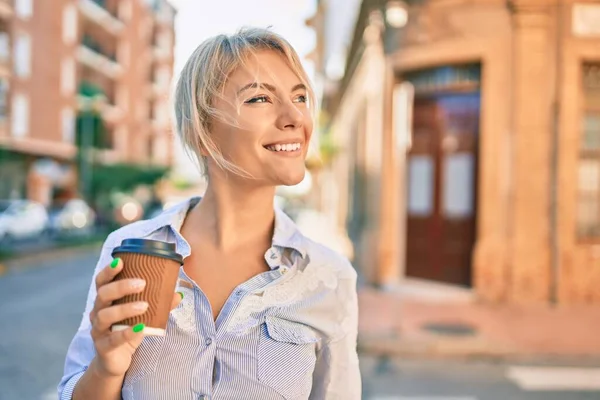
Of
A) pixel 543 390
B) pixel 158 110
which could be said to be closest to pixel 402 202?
pixel 543 390

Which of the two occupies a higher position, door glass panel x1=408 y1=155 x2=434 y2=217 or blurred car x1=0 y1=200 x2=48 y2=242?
door glass panel x1=408 y1=155 x2=434 y2=217

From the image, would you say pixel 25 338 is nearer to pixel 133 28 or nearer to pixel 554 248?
pixel 554 248

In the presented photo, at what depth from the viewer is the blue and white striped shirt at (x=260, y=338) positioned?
1471 millimetres

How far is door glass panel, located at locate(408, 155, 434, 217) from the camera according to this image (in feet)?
40.7

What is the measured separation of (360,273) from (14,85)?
26891mm

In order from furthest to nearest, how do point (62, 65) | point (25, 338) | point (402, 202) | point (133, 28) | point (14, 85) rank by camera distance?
point (133, 28) < point (62, 65) < point (14, 85) < point (402, 202) < point (25, 338)

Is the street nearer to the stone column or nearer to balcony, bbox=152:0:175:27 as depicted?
the stone column

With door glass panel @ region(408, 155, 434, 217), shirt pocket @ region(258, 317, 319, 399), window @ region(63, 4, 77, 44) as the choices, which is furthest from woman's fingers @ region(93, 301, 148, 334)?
window @ region(63, 4, 77, 44)

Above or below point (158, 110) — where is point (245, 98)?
below

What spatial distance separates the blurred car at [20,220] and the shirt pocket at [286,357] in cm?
2325

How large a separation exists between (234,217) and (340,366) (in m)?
0.49

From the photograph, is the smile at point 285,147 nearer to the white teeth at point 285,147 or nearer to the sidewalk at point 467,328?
the white teeth at point 285,147

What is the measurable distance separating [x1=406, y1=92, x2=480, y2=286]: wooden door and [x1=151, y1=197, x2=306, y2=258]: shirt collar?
10.6 m

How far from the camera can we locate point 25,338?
26.3 feet
